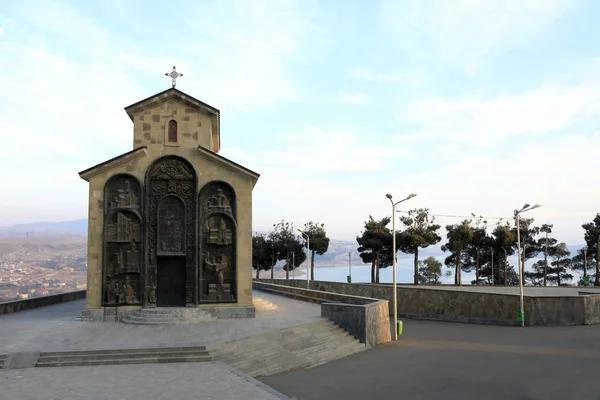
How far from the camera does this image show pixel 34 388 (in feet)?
43.7

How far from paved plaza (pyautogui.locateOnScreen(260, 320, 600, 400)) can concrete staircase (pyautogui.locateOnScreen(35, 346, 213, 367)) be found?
2.81 meters

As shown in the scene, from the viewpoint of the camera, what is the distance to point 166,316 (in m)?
23.5

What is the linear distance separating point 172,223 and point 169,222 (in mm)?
167

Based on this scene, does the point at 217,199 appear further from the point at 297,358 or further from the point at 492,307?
the point at 492,307

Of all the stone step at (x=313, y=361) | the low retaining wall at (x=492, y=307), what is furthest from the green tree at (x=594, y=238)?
the stone step at (x=313, y=361)

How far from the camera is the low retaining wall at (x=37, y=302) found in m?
27.8

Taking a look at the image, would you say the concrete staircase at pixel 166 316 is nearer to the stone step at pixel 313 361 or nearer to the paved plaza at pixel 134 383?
the paved plaza at pixel 134 383

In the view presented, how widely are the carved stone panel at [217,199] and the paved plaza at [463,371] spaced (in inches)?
412

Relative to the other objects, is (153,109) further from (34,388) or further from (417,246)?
(417,246)

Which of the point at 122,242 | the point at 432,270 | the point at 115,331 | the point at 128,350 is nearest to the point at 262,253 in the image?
the point at 432,270

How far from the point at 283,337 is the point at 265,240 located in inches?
2030

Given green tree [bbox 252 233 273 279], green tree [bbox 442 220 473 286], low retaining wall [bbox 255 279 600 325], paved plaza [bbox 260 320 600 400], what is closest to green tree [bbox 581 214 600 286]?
green tree [bbox 442 220 473 286]

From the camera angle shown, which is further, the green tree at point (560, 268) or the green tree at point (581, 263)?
the green tree at point (560, 268)

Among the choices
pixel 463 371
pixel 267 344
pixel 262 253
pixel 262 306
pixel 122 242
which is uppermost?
pixel 122 242
